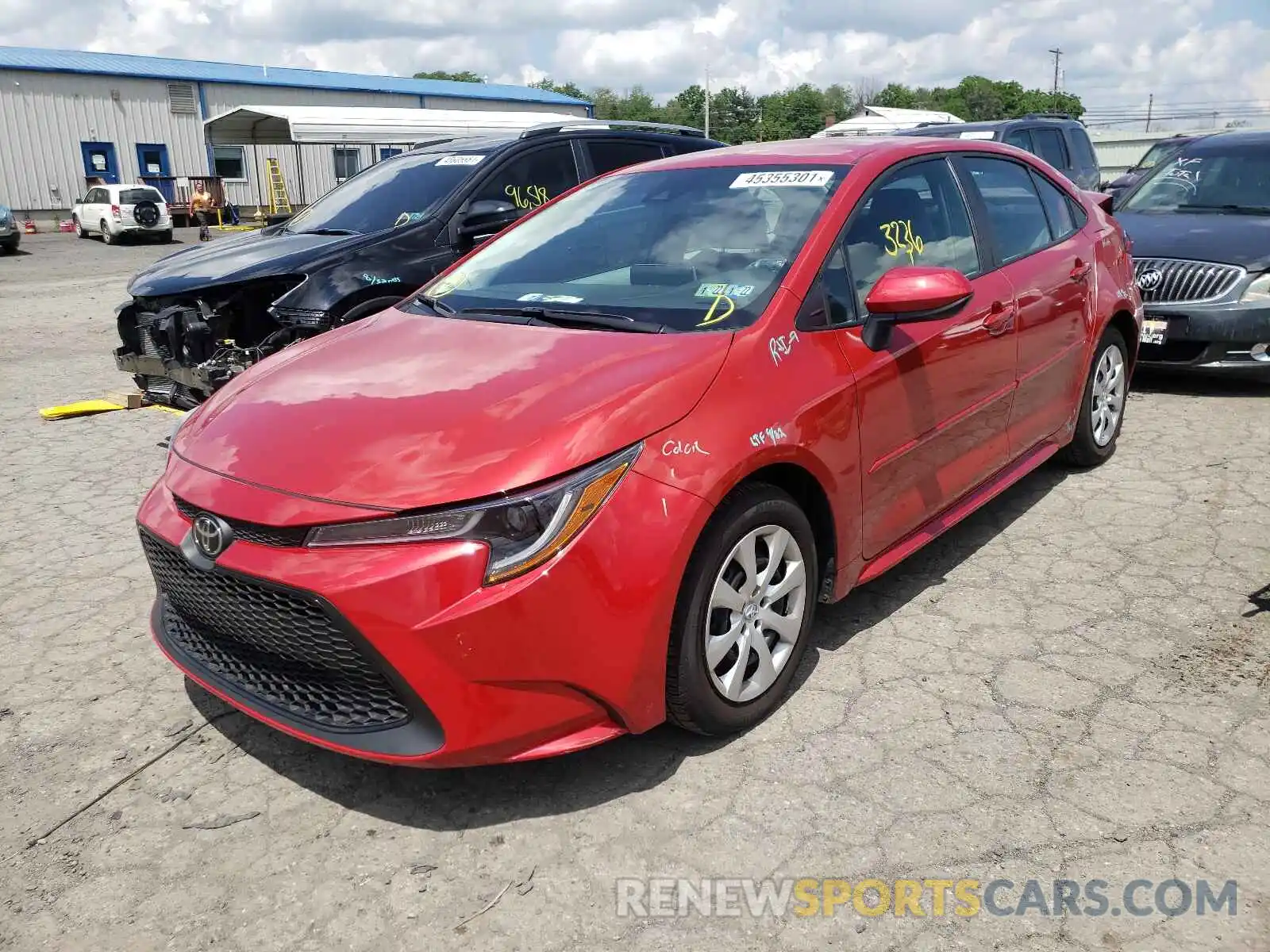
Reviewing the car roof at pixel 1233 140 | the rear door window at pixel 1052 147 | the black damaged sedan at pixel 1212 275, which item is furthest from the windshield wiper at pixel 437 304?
the rear door window at pixel 1052 147

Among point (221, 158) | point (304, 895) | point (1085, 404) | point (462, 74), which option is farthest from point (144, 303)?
point (462, 74)

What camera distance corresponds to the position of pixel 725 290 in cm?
321

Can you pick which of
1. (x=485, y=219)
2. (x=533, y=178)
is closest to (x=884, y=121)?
(x=533, y=178)

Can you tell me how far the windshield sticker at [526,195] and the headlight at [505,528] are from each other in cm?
475

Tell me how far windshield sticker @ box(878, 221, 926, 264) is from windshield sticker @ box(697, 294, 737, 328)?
73 cm

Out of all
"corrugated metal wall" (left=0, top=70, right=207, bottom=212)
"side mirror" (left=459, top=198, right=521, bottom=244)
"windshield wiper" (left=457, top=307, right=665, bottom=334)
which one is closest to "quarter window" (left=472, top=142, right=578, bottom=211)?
"side mirror" (left=459, top=198, right=521, bottom=244)

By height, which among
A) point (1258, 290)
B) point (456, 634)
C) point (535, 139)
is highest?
point (535, 139)

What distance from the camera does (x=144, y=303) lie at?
6594mm

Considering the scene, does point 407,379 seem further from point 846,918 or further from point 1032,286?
point 1032,286

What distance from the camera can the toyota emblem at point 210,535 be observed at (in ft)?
8.50

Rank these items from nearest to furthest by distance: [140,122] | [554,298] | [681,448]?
[681,448] < [554,298] < [140,122]

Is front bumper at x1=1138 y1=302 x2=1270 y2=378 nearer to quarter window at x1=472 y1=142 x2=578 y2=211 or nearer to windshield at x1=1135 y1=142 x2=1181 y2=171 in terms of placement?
windshield at x1=1135 y1=142 x2=1181 y2=171

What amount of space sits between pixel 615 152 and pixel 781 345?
4.87 metres

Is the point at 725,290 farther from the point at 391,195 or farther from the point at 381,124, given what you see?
the point at 381,124
